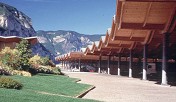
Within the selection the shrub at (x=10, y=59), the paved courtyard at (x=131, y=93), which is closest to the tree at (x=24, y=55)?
the shrub at (x=10, y=59)

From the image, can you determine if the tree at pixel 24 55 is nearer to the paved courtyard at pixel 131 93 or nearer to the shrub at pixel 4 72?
the shrub at pixel 4 72

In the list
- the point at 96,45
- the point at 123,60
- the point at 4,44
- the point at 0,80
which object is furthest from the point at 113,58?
the point at 0,80

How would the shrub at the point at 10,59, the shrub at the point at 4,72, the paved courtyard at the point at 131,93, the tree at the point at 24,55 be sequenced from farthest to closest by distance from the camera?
the tree at the point at 24,55, the shrub at the point at 10,59, the shrub at the point at 4,72, the paved courtyard at the point at 131,93

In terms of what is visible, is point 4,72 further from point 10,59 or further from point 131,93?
point 131,93

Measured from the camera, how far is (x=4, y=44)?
41.6 metres

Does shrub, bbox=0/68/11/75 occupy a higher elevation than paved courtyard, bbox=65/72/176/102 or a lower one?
higher

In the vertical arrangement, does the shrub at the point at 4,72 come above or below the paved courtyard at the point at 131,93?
above

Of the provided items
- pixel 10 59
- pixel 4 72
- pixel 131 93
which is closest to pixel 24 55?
pixel 10 59

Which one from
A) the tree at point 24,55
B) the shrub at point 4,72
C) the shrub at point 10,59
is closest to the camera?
the shrub at point 4,72

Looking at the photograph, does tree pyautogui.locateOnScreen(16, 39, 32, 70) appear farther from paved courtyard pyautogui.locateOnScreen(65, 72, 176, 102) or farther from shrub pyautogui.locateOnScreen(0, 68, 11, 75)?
paved courtyard pyautogui.locateOnScreen(65, 72, 176, 102)

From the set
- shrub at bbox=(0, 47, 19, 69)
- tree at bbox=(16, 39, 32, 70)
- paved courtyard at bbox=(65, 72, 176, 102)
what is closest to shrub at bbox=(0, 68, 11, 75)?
shrub at bbox=(0, 47, 19, 69)

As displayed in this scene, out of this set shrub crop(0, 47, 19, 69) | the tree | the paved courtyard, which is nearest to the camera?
the paved courtyard

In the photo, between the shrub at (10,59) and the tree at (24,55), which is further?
the tree at (24,55)

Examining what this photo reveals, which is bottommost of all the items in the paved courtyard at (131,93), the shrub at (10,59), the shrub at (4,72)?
the paved courtyard at (131,93)
